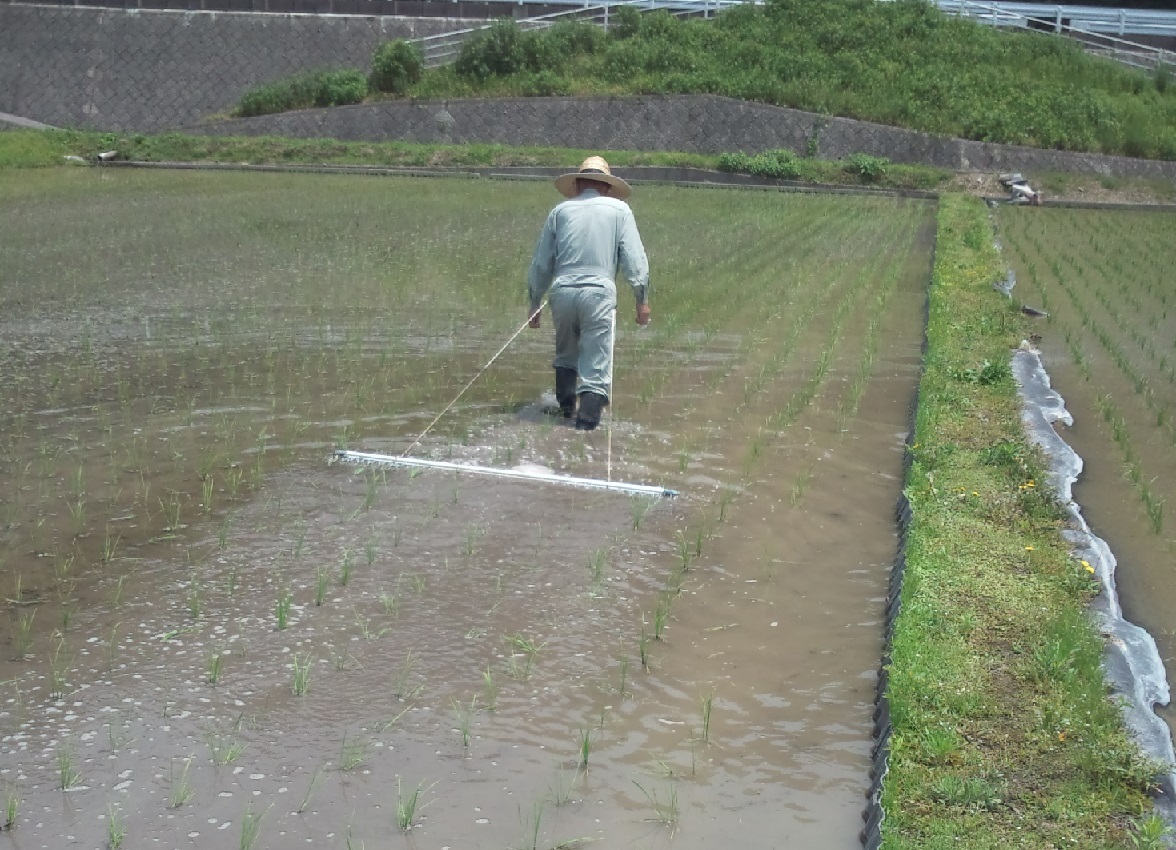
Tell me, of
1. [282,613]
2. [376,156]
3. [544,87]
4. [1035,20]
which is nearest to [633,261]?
[282,613]

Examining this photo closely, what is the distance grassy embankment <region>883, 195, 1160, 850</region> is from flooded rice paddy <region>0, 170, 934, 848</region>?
21cm

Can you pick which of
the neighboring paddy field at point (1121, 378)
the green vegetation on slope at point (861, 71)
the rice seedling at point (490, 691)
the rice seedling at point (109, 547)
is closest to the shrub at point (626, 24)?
the green vegetation on slope at point (861, 71)

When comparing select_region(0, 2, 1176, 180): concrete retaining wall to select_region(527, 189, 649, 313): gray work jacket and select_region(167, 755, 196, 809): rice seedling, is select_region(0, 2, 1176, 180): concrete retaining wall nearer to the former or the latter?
select_region(527, 189, 649, 313): gray work jacket

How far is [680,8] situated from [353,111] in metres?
9.22

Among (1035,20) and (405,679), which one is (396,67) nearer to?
(1035,20)

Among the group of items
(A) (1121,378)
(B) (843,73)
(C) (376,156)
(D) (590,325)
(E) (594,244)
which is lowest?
(A) (1121,378)

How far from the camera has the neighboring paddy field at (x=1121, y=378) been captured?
5.59m

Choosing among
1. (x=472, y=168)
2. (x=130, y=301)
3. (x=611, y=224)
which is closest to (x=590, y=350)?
(x=611, y=224)

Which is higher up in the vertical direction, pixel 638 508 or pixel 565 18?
pixel 565 18

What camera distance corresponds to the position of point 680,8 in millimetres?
32438

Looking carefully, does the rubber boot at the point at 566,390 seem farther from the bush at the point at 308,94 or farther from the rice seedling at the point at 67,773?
the bush at the point at 308,94

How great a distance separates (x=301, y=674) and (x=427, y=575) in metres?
1.06

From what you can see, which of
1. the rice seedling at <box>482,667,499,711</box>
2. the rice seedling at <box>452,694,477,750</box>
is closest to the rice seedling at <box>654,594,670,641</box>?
the rice seedling at <box>482,667,499,711</box>

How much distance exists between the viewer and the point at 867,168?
24.8 meters
